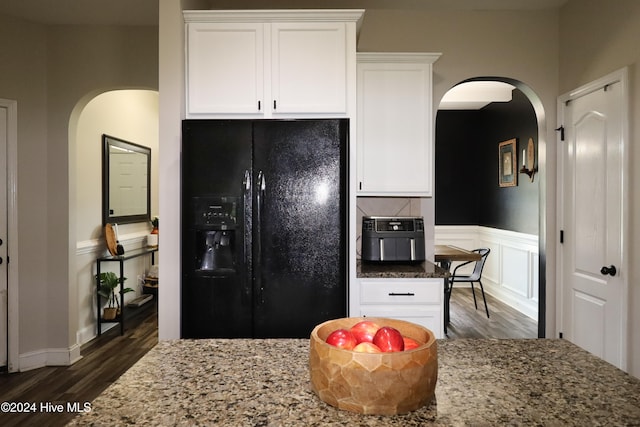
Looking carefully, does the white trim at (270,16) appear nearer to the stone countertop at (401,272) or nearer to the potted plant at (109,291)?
the stone countertop at (401,272)

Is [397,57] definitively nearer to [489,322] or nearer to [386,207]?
[386,207]

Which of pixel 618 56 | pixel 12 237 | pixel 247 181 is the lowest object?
pixel 12 237

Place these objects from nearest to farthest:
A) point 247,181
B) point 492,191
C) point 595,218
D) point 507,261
Result: point 247,181 → point 595,218 → point 507,261 → point 492,191

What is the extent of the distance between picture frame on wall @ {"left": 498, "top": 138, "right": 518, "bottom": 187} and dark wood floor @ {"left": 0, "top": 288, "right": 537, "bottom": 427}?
1.63 meters

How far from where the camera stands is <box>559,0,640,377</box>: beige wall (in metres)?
2.52

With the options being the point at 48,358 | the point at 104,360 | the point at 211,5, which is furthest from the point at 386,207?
the point at 48,358

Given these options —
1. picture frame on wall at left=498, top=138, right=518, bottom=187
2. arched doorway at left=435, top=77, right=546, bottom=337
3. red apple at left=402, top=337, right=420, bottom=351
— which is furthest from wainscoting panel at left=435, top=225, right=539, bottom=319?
red apple at left=402, top=337, right=420, bottom=351

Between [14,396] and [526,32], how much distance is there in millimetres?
4566

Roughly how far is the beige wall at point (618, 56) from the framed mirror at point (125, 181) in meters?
4.27

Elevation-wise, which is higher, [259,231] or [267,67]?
[267,67]

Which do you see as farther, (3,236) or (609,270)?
(3,236)

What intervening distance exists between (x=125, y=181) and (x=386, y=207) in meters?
3.13

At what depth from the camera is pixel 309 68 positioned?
260 centimetres

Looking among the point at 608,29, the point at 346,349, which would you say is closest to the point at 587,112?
the point at 608,29
